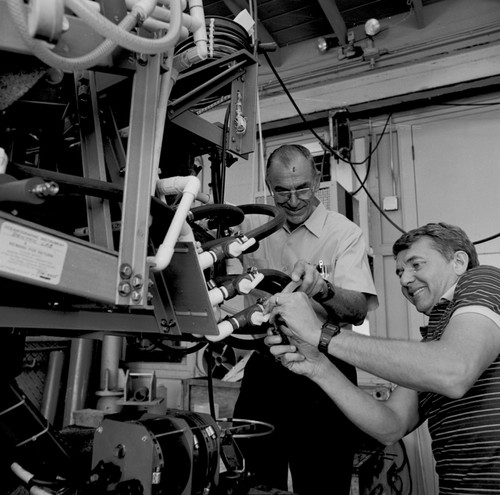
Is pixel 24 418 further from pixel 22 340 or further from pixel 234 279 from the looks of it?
pixel 234 279

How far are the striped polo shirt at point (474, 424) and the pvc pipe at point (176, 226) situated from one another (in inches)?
27.3

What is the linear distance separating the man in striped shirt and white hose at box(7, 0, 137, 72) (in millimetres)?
674

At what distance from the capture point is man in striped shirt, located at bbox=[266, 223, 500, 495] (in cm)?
108

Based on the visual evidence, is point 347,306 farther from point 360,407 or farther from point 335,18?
point 335,18

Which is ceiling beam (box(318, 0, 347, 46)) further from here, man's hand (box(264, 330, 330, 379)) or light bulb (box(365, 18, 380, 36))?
man's hand (box(264, 330, 330, 379))

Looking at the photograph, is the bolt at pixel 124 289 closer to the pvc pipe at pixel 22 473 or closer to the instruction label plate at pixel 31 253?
the instruction label plate at pixel 31 253

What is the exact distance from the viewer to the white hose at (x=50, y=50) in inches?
22.6

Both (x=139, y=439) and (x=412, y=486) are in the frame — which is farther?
(x=412, y=486)

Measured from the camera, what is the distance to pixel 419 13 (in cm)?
328

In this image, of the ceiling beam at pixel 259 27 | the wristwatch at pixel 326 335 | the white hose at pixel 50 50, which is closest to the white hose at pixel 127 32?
the white hose at pixel 50 50

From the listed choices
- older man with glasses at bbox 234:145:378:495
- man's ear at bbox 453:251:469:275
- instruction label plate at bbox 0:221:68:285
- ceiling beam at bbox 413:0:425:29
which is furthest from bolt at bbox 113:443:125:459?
ceiling beam at bbox 413:0:425:29

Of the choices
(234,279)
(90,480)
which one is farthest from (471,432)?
(90,480)

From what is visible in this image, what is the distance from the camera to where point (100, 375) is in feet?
10.1

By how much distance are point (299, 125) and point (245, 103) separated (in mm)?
2455
